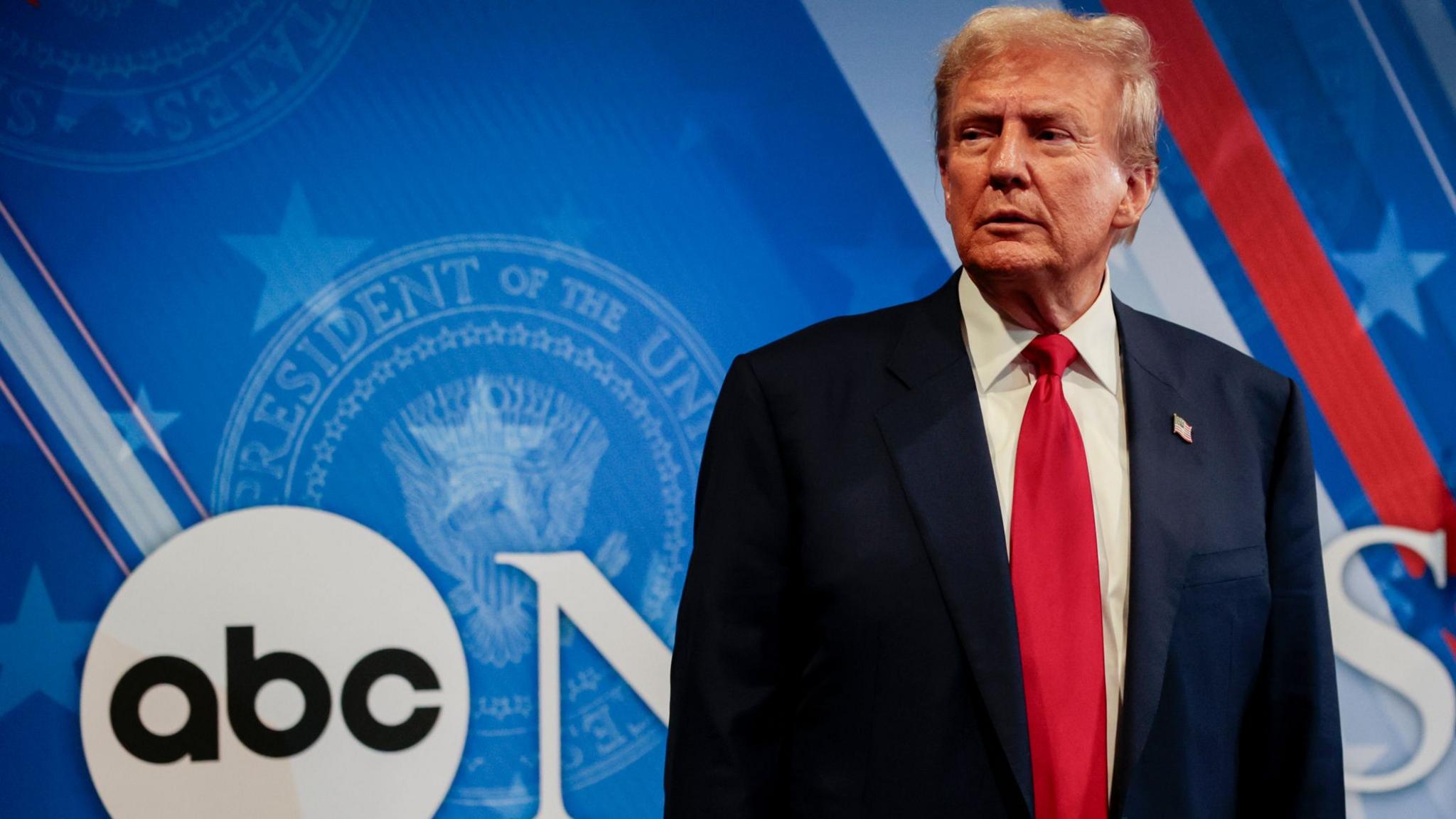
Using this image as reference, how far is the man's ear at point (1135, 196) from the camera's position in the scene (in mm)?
1567

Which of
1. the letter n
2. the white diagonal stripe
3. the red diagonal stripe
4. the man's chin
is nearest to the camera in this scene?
the man's chin

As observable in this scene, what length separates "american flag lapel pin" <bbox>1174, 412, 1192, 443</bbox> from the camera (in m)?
1.46

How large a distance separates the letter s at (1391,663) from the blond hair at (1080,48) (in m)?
1.26

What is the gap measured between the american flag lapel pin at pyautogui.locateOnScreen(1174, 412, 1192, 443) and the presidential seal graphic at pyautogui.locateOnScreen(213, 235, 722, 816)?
3.50 ft

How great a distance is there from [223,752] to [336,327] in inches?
30.1

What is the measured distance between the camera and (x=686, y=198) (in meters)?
2.36

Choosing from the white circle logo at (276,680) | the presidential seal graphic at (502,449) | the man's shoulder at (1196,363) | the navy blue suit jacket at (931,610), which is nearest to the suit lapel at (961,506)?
the navy blue suit jacket at (931,610)

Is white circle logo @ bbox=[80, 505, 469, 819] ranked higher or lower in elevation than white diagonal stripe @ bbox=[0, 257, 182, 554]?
lower

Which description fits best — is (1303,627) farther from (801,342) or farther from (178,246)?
(178,246)

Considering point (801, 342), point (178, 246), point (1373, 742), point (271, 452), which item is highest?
point (178, 246)

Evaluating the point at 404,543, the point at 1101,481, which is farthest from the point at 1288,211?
the point at 404,543

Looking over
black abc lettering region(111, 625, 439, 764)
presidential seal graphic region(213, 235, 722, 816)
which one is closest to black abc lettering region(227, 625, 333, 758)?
black abc lettering region(111, 625, 439, 764)

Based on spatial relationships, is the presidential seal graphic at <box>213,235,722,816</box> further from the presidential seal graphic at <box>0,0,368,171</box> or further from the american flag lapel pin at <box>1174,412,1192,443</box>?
the american flag lapel pin at <box>1174,412,1192,443</box>

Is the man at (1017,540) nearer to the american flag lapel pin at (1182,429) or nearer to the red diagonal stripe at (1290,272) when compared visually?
the american flag lapel pin at (1182,429)
